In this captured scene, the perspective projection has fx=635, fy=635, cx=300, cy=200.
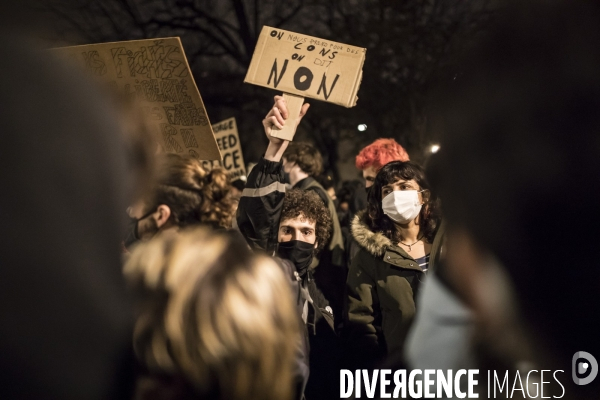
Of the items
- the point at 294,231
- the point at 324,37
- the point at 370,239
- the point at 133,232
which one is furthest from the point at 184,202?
the point at 324,37

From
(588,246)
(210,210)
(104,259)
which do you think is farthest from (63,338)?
(210,210)

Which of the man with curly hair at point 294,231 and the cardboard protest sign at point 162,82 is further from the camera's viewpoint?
the cardboard protest sign at point 162,82

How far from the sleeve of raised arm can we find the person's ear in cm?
32

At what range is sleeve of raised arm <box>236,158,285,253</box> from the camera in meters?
2.87

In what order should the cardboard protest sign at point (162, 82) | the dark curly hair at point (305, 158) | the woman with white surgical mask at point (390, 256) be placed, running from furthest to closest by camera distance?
1. the dark curly hair at point (305, 158)
2. the woman with white surgical mask at point (390, 256)
3. the cardboard protest sign at point (162, 82)

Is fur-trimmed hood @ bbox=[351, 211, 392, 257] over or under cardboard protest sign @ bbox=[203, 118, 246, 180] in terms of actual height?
under

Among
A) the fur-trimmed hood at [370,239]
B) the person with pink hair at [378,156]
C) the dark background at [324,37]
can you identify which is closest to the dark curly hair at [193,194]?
the fur-trimmed hood at [370,239]

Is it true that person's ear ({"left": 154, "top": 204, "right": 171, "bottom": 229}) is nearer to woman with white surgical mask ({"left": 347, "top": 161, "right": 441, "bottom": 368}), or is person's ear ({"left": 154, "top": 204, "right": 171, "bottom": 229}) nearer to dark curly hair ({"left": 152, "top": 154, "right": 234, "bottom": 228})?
dark curly hair ({"left": 152, "top": 154, "right": 234, "bottom": 228})

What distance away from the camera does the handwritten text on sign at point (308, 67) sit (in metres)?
3.40

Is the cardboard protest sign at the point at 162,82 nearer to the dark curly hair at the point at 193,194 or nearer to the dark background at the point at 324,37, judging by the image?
the dark curly hair at the point at 193,194

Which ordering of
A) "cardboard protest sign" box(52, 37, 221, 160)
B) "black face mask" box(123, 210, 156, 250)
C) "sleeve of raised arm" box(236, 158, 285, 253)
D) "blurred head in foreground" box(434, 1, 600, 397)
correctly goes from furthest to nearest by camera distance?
"cardboard protest sign" box(52, 37, 221, 160) < "sleeve of raised arm" box(236, 158, 285, 253) < "black face mask" box(123, 210, 156, 250) < "blurred head in foreground" box(434, 1, 600, 397)

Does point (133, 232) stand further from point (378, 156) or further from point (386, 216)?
point (378, 156)

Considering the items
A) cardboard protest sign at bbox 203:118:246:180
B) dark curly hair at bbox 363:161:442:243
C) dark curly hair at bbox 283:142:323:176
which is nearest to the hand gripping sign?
dark curly hair at bbox 363:161:442:243

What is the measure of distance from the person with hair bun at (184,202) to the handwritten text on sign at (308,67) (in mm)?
607
